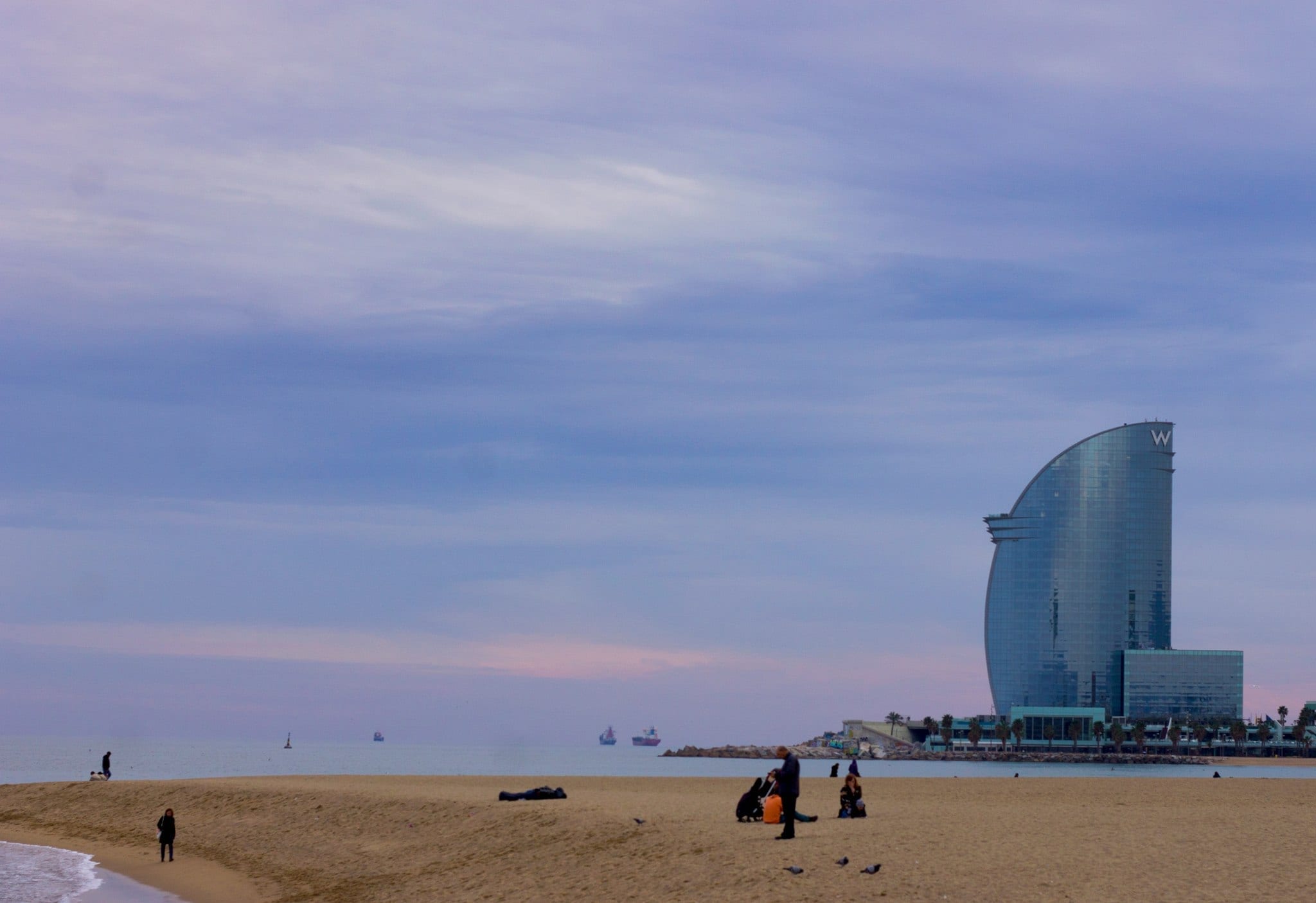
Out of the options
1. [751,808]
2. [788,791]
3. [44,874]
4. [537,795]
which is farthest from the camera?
[537,795]

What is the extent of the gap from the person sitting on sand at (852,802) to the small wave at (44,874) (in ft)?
54.6

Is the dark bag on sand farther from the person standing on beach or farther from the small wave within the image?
the person standing on beach

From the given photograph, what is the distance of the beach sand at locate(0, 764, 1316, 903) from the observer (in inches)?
814

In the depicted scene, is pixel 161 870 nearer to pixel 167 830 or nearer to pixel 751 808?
pixel 167 830

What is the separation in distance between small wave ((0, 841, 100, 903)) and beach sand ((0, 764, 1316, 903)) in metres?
1.09

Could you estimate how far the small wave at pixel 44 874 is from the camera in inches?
1170

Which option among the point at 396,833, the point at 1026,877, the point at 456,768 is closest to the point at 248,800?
the point at 396,833

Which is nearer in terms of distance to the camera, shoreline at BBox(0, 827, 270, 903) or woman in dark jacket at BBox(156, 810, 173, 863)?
shoreline at BBox(0, 827, 270, 903)

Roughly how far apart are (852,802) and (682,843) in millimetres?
5264

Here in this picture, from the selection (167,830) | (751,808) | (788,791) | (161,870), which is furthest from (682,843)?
(167,830)

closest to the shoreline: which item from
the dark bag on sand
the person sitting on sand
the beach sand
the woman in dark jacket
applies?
the beach sand

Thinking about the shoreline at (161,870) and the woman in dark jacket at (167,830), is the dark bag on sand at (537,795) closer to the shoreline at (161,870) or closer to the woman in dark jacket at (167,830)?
the shoreline at (161,870)

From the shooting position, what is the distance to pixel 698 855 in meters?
23.7

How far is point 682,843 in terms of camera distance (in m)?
25.0
